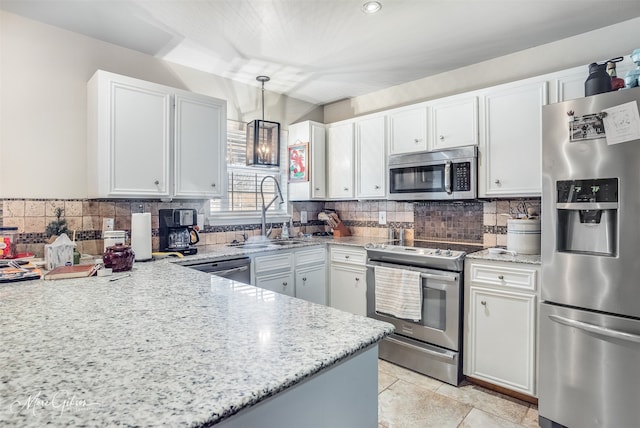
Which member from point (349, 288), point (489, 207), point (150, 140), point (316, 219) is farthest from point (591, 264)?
point (150, 140)

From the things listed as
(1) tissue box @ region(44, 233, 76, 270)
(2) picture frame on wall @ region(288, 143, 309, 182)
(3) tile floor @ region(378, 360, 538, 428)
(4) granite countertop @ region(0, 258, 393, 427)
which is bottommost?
(3) tile floor @ region(378, 360, 538, 428)

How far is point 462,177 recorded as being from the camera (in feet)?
8.91

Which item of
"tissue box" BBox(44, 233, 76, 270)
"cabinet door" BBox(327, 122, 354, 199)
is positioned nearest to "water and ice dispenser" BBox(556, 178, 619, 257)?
"cabinet door" BBox(327, 122, 354, 199)

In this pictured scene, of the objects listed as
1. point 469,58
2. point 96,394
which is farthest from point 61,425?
point 469,58

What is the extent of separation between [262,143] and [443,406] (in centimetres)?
252

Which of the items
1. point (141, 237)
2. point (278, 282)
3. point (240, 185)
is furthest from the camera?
point (240, 185)

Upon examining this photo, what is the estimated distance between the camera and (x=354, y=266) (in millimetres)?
3170

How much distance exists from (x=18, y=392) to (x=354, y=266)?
2668mm

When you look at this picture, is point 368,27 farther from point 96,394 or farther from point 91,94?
point 96,394

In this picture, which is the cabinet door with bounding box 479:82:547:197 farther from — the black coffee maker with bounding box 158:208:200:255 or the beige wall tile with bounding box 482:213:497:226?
the black coffee maker with bounding box 158:208:200:255

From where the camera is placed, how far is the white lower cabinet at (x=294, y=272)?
2863 millimetres

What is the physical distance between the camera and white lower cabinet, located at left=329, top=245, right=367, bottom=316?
10.2ft

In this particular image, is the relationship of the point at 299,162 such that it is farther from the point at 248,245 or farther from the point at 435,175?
the point at 435,175

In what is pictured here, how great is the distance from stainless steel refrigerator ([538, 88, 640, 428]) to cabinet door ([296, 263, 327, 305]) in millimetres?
1866
